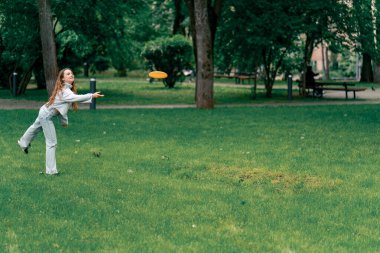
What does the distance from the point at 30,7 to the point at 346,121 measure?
14337 millimetres

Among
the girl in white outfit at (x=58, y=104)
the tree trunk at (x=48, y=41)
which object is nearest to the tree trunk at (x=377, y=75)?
the tree trunk at (x=48, y=41)

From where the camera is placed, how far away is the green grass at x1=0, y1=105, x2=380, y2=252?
277 inches

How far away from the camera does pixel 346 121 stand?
1942 cm

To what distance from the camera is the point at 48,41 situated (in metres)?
23.3

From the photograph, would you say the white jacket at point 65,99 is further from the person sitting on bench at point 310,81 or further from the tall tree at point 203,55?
the person sitting on bench at point 310,81

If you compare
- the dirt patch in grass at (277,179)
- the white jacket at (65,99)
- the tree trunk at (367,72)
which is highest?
the white jacket at (65,99)

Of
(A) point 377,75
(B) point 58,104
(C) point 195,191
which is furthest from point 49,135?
(A) point 377,75

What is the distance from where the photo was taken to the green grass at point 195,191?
7.04 meters

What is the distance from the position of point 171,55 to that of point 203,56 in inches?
699

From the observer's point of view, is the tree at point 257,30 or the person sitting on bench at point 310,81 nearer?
the tree at point 257,30

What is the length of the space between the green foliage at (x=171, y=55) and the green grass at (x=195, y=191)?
24.2 m

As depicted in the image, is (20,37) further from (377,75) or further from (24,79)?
(377,75)

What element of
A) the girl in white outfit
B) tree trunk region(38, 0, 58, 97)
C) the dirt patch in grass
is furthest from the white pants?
tree trunk region(38, 0, 58, 97)

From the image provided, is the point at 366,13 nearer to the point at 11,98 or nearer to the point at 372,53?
the point at 372,53
